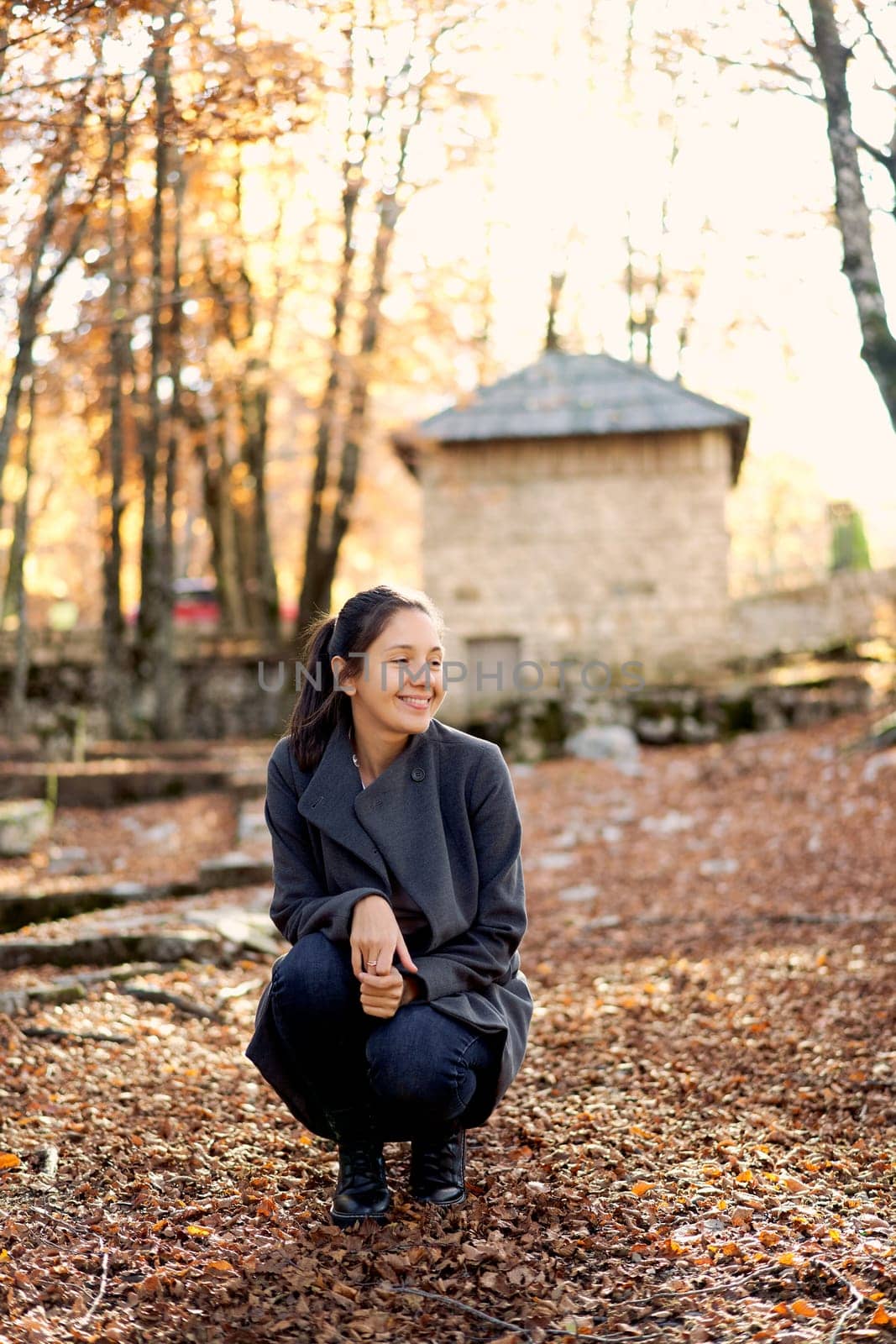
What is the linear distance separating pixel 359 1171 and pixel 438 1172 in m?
0.18

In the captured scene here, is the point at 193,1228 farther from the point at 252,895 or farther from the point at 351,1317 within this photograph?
the point at 252,895

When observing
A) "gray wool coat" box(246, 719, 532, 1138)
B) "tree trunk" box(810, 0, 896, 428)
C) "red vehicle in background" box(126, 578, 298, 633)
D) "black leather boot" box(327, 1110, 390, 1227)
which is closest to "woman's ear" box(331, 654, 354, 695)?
"gray wool coat" box(246, 719, 532, 1138)

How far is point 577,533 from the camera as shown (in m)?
16.2

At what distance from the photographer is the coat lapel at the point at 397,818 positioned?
266 centimetres

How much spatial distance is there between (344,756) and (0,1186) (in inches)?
49.9

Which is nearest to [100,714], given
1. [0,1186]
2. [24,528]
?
[24,528]

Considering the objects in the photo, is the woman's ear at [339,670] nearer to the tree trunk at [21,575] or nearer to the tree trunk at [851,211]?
the tree trunk at [851,211]

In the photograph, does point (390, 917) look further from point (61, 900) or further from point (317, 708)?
point (61, 900)

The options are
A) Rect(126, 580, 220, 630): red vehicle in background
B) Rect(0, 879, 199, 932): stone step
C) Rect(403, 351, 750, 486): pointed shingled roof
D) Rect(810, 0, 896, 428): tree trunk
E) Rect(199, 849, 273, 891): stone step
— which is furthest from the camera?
Rect(126, 580, 220, 630): red vehicle in background

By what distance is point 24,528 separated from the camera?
472 inches

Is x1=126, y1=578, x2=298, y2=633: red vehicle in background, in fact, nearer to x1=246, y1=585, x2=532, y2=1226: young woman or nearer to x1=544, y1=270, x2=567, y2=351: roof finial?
x1=544, y1=270, x2=567, y2=351: roof finial

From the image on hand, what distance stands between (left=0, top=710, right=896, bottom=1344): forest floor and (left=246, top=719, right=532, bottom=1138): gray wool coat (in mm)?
325

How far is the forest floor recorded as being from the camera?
2312mm

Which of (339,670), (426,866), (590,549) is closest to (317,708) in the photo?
(339,670)
